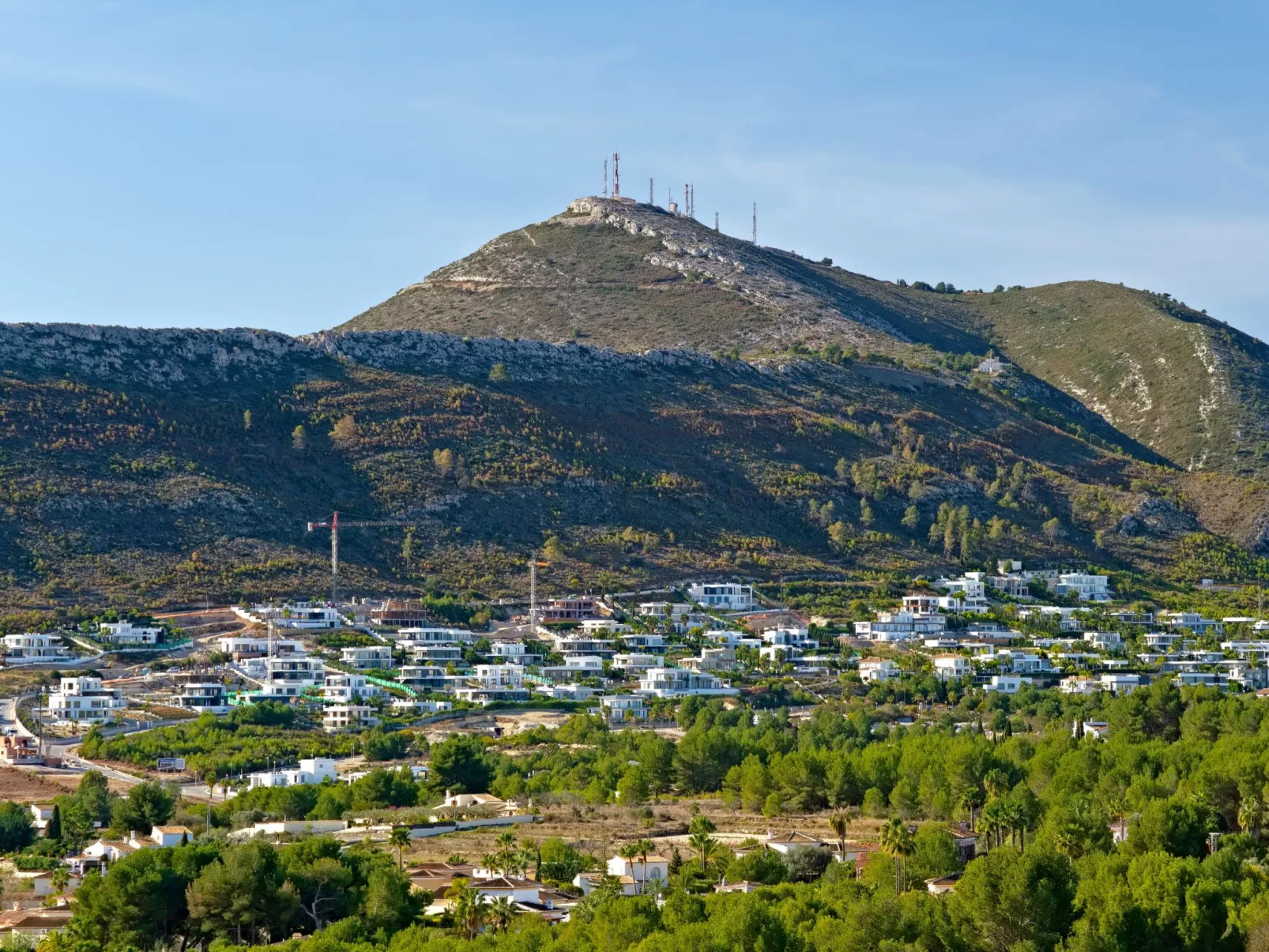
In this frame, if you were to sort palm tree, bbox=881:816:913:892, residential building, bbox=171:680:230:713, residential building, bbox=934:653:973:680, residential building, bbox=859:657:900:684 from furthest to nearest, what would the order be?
residential building, bbox=934:653:973:680, residential building, bbox=859:657:900:684, residential building, bbox=171:680:230:713, palm tree, bbox=881:816:913:892

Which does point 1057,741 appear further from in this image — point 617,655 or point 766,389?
point 766,389

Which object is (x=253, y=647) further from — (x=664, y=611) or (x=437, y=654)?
(x=664, y=611)

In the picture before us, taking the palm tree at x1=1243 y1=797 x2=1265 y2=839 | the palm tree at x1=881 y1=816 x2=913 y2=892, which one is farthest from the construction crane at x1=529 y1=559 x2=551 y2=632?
the palm tree at x1=881 y1=816 x2=913 y2=892

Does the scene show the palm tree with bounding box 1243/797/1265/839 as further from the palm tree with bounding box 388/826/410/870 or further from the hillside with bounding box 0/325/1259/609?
the hillside with bounding box 0/325/1259/609

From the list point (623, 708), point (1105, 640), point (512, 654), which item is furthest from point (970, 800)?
point (1105, 640)

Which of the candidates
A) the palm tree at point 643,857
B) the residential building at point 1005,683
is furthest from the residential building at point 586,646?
the palm tree at point 643,857

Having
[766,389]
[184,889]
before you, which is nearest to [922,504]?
[766,389]
